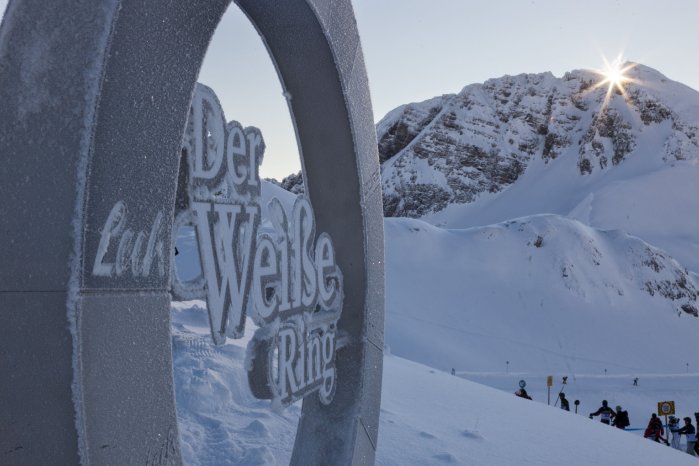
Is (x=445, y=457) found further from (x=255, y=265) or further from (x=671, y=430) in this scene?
(x=671, y=430)

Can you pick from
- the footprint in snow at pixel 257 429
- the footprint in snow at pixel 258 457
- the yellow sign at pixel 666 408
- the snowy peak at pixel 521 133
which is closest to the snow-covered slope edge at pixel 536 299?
the yellow sign at pixel 666 408

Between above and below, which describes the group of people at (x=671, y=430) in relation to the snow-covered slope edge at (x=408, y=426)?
below

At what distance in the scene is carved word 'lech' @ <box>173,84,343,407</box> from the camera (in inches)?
82.4

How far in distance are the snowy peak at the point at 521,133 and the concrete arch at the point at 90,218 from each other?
76731 mm

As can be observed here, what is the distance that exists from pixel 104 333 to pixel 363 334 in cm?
212

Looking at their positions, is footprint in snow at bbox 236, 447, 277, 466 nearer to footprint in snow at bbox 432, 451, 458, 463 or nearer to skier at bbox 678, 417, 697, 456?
footprint in snow at bbox 432, 451, 458, 463

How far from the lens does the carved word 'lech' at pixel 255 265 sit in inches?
82.4

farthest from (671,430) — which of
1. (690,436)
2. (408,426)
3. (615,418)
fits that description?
(408,426)

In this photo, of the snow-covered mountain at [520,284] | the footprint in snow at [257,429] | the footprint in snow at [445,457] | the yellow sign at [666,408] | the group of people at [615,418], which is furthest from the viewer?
the yellow sign at [666,408]

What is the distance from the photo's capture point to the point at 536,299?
30078 millimetres

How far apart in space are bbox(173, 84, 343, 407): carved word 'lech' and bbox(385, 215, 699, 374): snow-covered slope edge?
57.7 feet

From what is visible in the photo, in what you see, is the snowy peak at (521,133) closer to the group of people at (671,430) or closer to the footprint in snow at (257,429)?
the group of people at (671,430)

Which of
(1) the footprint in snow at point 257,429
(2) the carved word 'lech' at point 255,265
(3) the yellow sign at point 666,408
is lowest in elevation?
(3) the yellow sign at point 666,408

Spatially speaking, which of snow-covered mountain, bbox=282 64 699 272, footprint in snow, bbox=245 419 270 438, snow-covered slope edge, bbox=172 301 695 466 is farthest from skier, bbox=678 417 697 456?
snow-covered mountain, bbox=282 64 699 272
